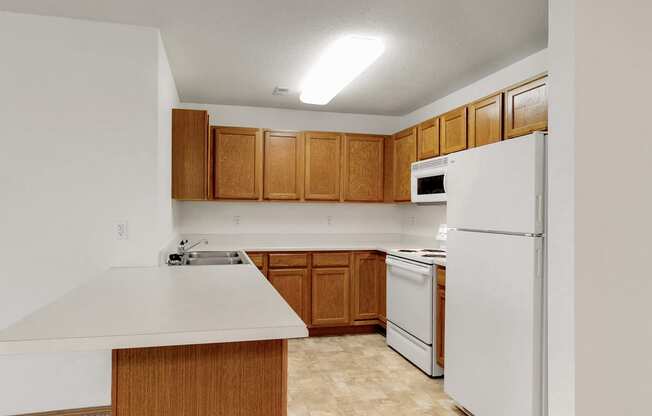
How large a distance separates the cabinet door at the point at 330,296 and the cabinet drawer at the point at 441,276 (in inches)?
51.8

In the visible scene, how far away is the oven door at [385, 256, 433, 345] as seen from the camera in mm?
3250

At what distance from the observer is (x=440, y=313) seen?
125 inches

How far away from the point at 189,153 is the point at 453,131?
6.76 ft

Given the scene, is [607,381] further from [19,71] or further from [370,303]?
[19,71]

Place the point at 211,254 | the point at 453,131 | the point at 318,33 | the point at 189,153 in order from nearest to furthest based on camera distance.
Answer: the point at 318,33, the point at 189,153, the point at 453,131, the point at 211,254

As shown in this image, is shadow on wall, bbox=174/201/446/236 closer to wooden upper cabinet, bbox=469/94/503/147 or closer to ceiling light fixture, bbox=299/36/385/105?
wooden upper cabinet, bbox=469/94/503/147

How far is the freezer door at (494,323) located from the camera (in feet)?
6.82

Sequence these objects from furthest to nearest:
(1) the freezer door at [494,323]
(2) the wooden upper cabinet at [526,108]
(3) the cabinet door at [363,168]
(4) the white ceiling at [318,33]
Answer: (3) the cabinet door at [363,168]
(2) the wooden upper cabinet at [526,108]
(4) the white ceiling at [318,33]
(1) the freezer door at [494,323]

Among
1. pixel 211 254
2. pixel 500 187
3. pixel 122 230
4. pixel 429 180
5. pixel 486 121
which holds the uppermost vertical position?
pixel 486 121

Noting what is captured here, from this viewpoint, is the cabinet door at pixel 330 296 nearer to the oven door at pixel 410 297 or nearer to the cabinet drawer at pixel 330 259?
the cabinet drawer at pixel 330 259

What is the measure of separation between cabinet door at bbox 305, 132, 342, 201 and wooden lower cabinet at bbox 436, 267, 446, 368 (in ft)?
5.68

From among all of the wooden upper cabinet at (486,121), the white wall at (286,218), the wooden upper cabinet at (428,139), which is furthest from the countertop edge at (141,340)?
the white wall at (286,218)

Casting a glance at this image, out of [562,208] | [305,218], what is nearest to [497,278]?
[562,208]

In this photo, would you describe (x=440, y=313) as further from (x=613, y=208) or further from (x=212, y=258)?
(x=212, y=258)
